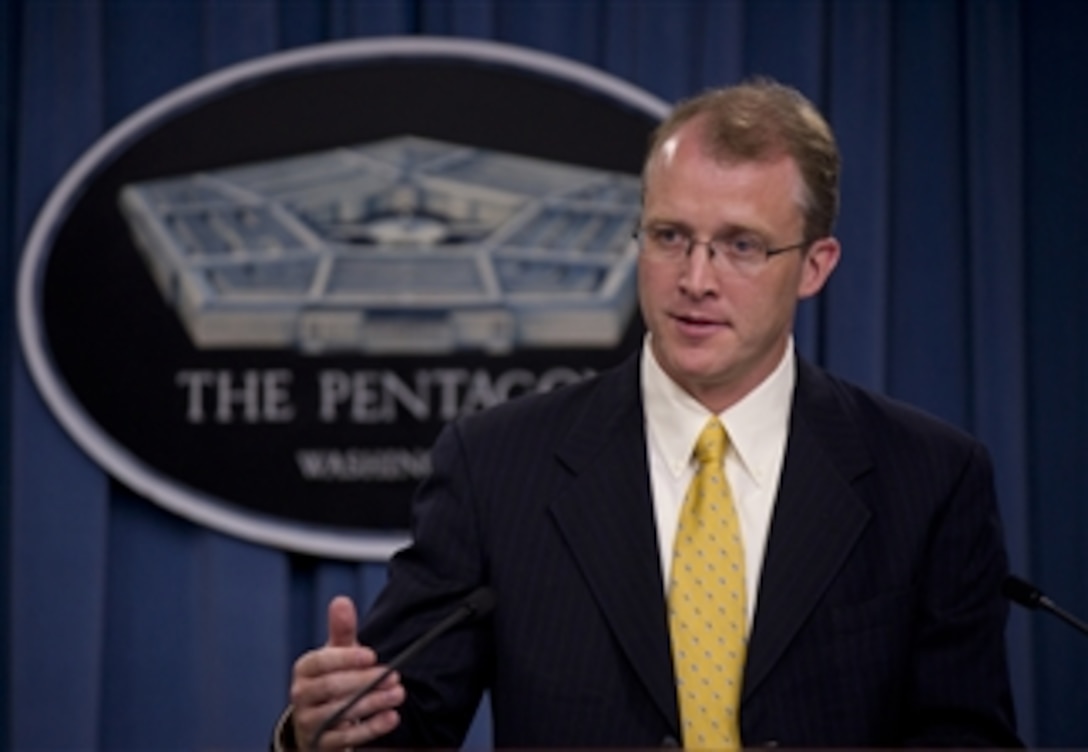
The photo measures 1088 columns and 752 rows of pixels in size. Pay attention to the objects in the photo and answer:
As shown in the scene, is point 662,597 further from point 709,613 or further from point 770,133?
point 770,133

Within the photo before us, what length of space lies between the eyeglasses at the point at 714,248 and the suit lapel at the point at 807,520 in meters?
0.19

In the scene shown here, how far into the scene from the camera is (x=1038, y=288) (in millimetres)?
2893

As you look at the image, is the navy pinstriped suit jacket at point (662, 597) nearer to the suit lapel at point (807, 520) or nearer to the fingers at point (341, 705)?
the suit lapel at point (807, 520)

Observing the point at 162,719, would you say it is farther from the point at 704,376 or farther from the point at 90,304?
the point at 704,376

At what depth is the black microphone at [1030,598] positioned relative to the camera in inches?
60.6

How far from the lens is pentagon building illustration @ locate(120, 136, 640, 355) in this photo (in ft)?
9.14

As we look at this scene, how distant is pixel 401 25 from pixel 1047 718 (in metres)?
1.67

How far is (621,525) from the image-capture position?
5.69 ft

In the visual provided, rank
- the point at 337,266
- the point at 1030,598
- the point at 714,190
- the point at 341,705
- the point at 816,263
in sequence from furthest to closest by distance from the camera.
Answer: the point at 337,266 < the point at 816,263 < the point at 714,190 < the point at 1030,598 < the point at 341,705

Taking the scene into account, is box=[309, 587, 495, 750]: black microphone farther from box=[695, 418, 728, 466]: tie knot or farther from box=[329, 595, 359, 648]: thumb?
box=[695, 418, 728, 466]: tie knot

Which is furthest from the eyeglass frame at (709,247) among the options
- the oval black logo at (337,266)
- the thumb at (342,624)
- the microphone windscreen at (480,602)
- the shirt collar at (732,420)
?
the oval black logo at (337,266)

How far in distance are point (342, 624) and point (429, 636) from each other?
0.27 ft

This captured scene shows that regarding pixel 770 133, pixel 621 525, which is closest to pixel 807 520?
pixel 621 525

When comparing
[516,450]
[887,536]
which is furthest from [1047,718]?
[516,450]
